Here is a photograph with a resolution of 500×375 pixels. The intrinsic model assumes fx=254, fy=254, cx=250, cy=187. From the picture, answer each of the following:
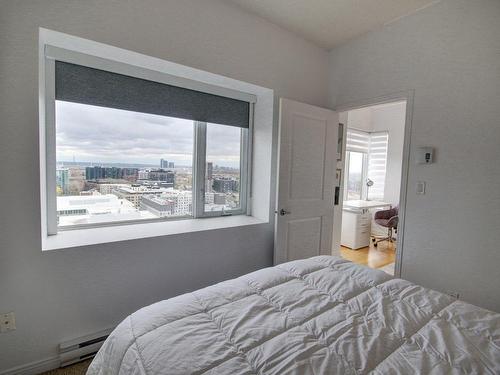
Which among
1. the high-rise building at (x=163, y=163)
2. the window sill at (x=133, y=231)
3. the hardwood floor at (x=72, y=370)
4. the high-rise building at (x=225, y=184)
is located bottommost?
the hardwood floor at (x=72, y=370)

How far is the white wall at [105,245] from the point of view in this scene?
1.44m

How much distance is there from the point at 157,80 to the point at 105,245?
1357mm

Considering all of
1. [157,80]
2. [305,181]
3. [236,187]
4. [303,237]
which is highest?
[157,80]

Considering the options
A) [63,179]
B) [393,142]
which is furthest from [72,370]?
[393,142]

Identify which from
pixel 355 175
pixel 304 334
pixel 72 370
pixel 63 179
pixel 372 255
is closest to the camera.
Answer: pixel 304 334

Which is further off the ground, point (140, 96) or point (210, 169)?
point (140, 96)

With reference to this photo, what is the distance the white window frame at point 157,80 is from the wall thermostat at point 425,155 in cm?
131

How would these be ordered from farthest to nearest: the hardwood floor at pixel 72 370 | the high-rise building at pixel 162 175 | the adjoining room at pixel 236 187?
1. the high-rise building at pixel 162 175
2. the hardwood floor at pixel 72 370
3. the adjoining room at pixel 236 187

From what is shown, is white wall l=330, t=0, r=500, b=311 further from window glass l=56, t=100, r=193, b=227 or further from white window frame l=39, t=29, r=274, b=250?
window glass l=56, t=100, r=193, b=227

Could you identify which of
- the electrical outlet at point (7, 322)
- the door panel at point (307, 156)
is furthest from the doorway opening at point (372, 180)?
the electrical outlet at point (7, 322)

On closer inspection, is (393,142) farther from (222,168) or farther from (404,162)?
(222,168)

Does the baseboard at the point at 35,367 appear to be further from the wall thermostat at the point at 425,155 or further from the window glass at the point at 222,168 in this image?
the wall thermostat at the point at 425,155

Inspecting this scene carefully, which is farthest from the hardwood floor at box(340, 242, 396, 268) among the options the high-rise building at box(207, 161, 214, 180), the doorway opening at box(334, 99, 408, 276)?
the high-rise building at box(207, 161, 214, 180)

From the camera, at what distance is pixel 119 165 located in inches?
85.6
